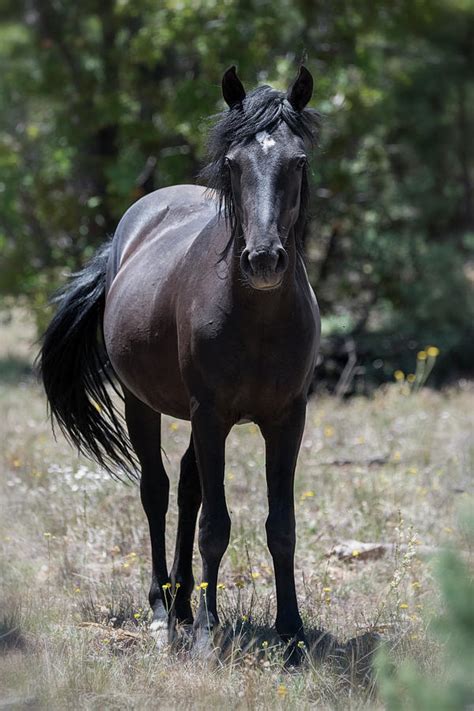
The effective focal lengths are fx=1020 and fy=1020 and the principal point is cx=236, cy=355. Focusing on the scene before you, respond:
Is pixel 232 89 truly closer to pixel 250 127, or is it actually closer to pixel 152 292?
pixel 250 127

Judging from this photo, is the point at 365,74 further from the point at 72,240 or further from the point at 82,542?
the point at 82,542

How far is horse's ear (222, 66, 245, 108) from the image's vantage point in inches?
165

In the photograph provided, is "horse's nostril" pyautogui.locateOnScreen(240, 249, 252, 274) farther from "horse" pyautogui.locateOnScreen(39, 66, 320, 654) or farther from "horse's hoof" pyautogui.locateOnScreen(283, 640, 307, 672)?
"horse's hoof" pyautogui.locateOnScreen(283, 640, 307, 672)

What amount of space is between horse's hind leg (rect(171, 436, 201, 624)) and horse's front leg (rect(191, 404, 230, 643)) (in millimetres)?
607

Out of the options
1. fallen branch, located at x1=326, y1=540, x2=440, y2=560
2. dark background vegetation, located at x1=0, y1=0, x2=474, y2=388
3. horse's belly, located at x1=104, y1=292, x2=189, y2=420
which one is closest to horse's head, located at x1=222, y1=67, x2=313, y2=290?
horse's belly, located at x1=104, y1=292, x2=189, y2=420

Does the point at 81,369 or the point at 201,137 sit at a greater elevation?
the point at 201,137

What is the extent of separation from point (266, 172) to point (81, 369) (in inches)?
89.3

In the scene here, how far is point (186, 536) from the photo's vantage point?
503 centimetres

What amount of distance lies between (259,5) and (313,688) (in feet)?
33.6

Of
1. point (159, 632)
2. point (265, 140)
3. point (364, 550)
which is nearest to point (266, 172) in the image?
point (265, 140)

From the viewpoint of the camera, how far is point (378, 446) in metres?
8.41

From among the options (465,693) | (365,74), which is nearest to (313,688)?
(465,693)

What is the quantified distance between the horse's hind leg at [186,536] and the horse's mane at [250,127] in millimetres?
1375

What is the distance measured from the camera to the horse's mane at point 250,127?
4055mm
